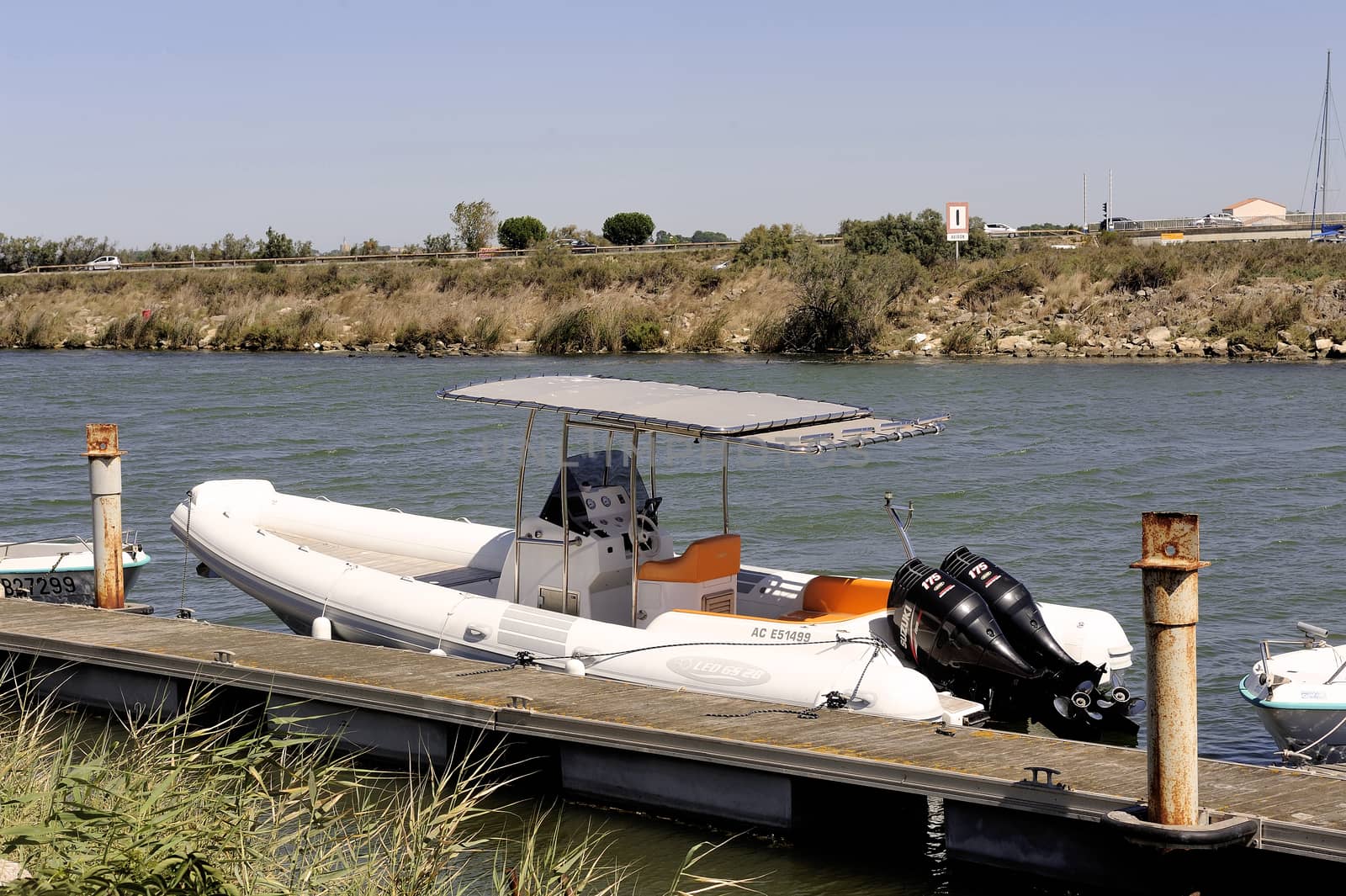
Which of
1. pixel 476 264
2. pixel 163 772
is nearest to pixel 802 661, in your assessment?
pixel 163 772

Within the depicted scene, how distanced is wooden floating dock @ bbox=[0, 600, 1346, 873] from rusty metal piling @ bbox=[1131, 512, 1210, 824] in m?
0.37

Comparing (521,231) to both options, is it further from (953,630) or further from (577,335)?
(953,630)

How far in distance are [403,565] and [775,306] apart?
35846 mm

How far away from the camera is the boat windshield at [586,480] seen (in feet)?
35.7

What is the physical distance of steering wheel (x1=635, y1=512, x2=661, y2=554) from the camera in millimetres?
10914

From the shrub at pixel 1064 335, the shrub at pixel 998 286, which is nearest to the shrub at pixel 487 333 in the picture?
the shrub at pixel 998 286

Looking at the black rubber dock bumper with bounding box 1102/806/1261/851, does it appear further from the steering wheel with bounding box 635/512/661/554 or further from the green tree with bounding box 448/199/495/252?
the green tree with bounding box 448/199/495/252

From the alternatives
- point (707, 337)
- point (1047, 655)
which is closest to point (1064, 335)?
point (707, 337)

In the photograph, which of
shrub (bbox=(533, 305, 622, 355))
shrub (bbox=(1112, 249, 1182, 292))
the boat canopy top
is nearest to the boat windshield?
the boat canopy top

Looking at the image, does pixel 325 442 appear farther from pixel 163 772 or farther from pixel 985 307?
pixel 985 307

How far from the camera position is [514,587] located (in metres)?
11.2

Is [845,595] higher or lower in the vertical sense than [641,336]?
lower

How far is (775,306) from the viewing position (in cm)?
4816

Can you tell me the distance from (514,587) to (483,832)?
8.48 feet
